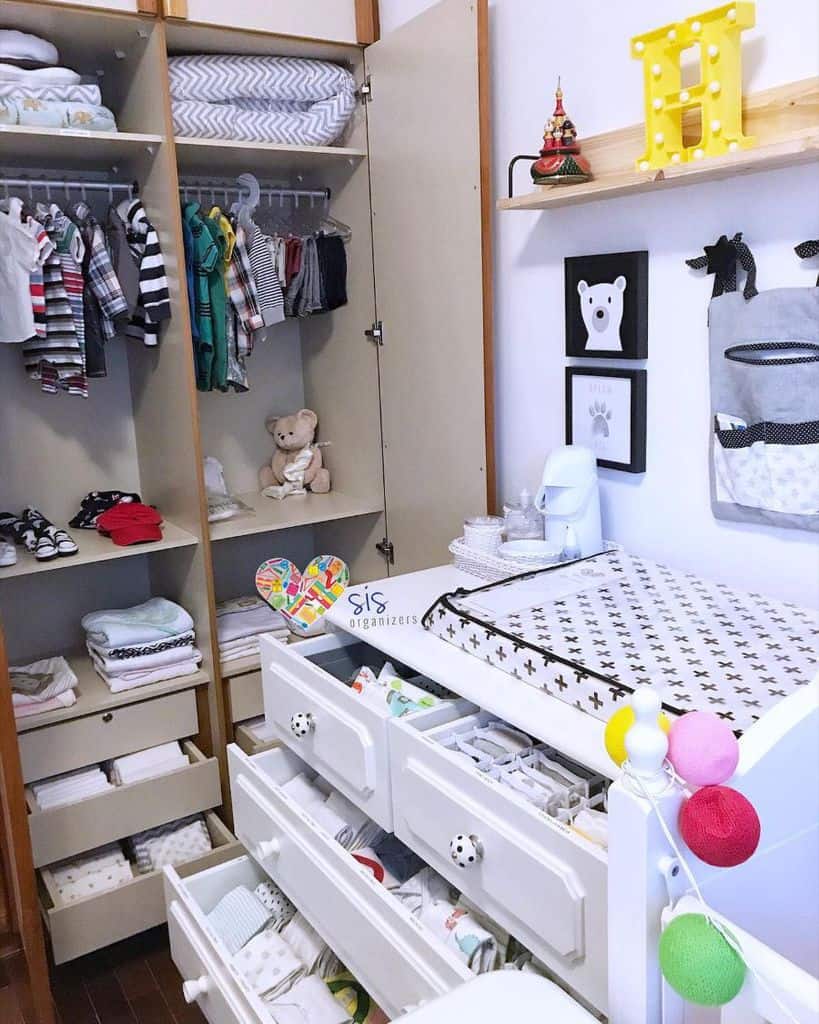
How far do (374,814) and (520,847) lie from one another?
0.40m

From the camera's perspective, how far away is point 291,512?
2.59 m

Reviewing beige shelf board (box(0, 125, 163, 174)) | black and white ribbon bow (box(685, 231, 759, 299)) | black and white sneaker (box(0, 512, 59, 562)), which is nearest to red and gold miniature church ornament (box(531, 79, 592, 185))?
black and white ribbon bow (box(685, 231, 759, 299))

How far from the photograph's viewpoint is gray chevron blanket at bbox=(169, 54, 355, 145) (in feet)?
7.30

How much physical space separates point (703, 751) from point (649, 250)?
1116 mm

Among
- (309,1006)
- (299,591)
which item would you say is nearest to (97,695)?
(299,591)

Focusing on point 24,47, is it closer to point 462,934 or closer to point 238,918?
point 238,918

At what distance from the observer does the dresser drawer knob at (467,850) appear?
3.90ft

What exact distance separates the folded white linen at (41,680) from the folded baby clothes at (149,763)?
23cm

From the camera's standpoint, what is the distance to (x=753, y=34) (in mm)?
1448

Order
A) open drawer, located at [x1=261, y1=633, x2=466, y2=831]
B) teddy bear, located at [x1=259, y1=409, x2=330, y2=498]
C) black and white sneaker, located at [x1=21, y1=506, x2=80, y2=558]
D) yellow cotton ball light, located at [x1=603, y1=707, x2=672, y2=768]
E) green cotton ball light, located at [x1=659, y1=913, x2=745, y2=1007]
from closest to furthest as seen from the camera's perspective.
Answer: green cotton ball light, located at [x1=659, y1=913, x2=745, y2=1007]
yellow cotton ball light, located at [x1=603, y1=707, x2=672, y2=768]
open drawer, located at [x1=261, y1=633, x2=466, y2=831]
black and white sneaker, located at [x1=21, y1=506, x2=80, y2=558]
teddy bear, located at [x1=259, y1=409, x2=330, y2=498]

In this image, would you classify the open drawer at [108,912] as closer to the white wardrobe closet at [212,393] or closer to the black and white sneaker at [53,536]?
the white wardrobe closet at [212,393]

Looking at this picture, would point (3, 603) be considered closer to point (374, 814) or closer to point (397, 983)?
point (374, 814)

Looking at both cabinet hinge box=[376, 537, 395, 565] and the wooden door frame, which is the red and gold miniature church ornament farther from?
the wooden door frame

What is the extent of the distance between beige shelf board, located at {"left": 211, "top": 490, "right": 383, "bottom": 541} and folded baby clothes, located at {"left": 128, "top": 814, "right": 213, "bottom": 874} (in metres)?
0.75
